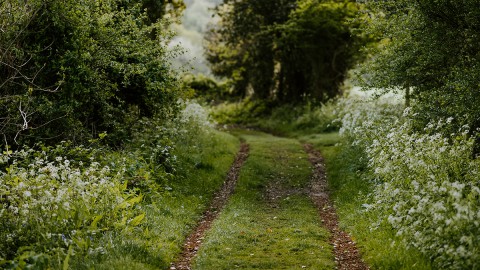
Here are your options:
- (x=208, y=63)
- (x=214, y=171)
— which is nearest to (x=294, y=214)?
(x=214, y=171)

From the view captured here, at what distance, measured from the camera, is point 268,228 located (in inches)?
534

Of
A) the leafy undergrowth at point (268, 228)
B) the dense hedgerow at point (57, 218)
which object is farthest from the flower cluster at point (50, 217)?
the leafy undergrowth at point (268, 228)

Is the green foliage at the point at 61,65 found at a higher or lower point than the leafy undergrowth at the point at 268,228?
higher

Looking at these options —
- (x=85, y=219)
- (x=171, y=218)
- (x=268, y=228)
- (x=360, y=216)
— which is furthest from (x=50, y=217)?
(x=360, y=216)

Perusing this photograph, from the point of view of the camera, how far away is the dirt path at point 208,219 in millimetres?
11188

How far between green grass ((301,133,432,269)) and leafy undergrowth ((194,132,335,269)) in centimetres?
84

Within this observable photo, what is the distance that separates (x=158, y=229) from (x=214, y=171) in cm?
815

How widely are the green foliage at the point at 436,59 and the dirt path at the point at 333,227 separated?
13.3 feet

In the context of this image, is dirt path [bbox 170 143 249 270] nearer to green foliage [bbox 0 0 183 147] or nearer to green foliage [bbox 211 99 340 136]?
green foliage [bbox 0 0 183 147]

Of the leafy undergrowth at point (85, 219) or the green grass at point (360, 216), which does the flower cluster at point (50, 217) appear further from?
the green grass at point (360, 216)

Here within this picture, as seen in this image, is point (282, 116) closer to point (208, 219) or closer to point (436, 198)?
point (208, 219)

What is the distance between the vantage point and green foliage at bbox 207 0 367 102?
37562 millimetres

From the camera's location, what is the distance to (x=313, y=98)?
39.8 meters

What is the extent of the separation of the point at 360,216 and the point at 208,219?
442 cm
